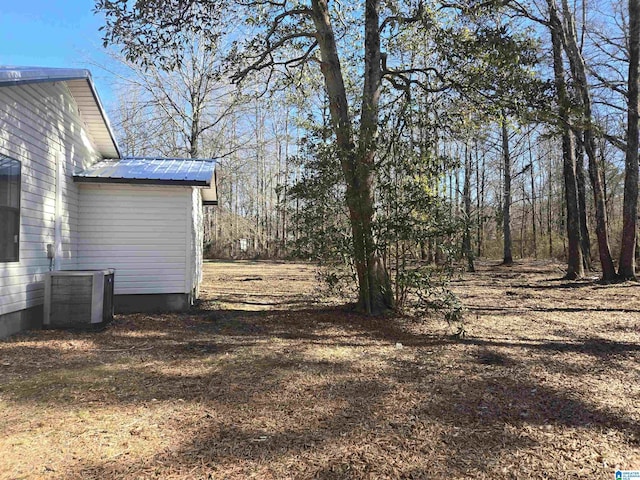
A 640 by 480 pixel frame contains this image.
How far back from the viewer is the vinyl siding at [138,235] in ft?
26.2

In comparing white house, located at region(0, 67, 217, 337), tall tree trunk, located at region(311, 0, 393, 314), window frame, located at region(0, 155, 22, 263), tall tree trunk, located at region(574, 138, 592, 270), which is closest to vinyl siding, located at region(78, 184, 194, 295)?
white house, located at region(0, 67, 217, 337)

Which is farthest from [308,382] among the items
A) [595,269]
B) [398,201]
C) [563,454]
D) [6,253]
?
[595,269]

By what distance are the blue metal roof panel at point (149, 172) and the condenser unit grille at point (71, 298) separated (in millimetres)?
2023

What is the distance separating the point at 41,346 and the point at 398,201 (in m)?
5.31

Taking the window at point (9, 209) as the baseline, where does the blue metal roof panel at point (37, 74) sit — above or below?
above

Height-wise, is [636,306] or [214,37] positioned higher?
[214,37]

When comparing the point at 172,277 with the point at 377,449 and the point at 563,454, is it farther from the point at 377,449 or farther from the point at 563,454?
the point at 563,454

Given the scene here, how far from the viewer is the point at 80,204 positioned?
7.93 metres

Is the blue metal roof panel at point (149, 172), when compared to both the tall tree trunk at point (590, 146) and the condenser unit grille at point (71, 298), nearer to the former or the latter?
the condenser unit grille at point (71, 298)

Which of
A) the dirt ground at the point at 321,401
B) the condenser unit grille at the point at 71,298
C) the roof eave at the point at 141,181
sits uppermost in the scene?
the roof eave at the point at 141,181

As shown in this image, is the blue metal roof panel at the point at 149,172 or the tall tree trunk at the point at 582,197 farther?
the tall tree trunk at the point at 582,197

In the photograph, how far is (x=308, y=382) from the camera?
4262 mm

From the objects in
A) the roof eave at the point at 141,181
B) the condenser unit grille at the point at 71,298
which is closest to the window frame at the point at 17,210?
the condenser unit grille at the point at 71,298

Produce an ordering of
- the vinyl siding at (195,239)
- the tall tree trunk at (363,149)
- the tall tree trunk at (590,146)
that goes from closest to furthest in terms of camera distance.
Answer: the tall tree trunk at (363,149)
the vinyl siding at (195,239)
the tall tree trunk at (590,146)
